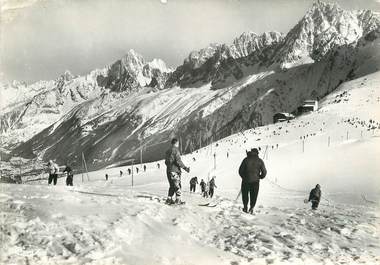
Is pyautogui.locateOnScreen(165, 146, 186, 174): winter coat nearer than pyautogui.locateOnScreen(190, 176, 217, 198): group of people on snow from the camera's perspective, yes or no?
Yes

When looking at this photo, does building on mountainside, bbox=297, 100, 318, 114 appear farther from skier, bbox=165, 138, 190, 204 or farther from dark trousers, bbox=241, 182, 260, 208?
skier, bbox=165, 138, 190, 204

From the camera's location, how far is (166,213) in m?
15.0

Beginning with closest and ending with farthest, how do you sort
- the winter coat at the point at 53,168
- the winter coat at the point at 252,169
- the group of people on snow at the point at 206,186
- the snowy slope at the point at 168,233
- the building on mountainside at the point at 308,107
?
the snowy slope at the point at 168,233 < the winter coat at the point at 252,169 < the winter coat at the point at 53,168 < the group of people on snow at the point at 206,186 < the building on mountainside at the point at 308,107

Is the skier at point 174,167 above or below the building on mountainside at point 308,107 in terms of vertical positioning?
below

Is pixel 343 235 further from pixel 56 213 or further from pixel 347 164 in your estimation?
pixel 347 164

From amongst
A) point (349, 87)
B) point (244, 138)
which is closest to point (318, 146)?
point (244, 138)

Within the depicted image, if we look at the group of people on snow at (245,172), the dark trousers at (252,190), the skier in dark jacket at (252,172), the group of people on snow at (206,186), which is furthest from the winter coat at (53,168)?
the skier in dark jacket at (252,172)

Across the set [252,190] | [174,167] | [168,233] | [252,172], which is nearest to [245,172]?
[252,172]

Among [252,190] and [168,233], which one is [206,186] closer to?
[252,190]

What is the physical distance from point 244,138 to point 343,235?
84.7 m

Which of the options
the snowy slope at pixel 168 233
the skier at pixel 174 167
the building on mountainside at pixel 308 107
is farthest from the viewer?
the building on mountainside at pixel 308 107

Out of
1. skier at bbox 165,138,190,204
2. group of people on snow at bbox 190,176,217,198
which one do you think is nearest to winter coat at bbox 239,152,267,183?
skier at bbox 165,138,190,204

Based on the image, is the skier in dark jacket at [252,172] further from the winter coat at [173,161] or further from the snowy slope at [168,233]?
the winter coat at [173,161]

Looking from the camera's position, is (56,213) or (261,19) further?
(261,19)
